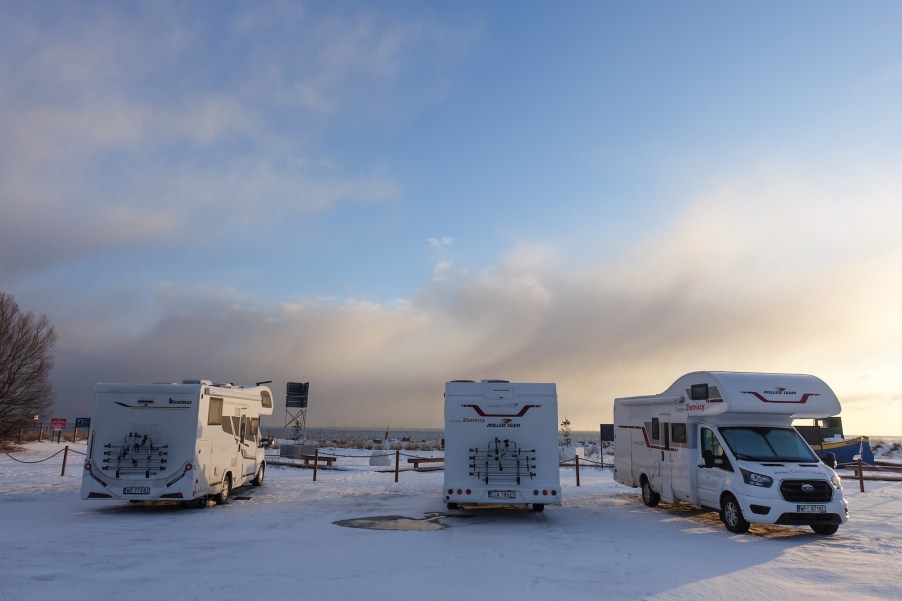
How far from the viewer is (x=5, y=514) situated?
43.1 feet

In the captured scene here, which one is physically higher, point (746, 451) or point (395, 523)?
point (746, 451)

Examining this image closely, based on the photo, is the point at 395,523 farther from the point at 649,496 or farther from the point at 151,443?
the point at 649,496

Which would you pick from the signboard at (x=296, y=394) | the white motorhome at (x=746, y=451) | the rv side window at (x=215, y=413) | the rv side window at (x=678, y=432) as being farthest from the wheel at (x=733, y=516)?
the signboard at (x=296, y=394)

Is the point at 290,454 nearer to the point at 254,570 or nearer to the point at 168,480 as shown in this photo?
the point at 168,480

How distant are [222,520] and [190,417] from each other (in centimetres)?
230

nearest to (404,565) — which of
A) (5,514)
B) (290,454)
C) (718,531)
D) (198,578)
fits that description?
(198,578)

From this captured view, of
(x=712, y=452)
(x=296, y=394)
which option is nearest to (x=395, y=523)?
(x=712, y=452)

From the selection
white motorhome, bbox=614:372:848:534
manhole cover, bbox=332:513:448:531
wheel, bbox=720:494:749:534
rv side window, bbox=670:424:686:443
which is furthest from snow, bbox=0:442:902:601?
rv side window, bbox=670:424:686:443

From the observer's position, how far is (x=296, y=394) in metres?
34.1

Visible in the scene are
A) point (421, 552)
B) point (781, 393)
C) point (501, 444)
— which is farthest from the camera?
point (501, 444)

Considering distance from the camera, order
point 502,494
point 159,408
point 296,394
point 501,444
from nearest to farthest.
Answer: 1. point 502,494
2. point 501,444
3. point 159,408
4. point 296,394

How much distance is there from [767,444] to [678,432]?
6.51 feet

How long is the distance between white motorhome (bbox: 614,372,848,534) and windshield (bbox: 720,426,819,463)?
0.7 inches

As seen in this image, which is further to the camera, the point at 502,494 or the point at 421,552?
the point at 502,494
